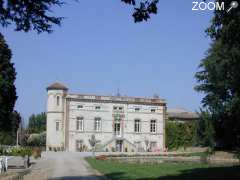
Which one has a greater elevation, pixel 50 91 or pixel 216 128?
pixel 50 91

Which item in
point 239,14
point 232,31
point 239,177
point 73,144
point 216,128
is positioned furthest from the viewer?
point 73,144

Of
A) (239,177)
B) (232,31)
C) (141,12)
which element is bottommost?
(239,177)

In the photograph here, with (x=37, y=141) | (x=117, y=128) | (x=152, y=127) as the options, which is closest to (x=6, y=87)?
(x=117, y=128)

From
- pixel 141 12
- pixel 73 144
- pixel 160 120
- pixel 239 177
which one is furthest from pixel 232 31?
pixel 160 120

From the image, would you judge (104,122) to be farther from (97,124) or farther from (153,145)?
(153,145)

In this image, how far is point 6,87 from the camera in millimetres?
43125

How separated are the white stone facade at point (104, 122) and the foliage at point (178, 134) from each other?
0.99 meters

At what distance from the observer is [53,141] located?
7550 cm

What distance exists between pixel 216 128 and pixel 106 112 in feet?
116

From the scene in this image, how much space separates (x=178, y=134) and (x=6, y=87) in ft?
137

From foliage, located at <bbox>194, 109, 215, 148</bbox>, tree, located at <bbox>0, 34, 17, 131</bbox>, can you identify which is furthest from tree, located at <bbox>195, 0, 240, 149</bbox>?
tree, located at <bbox>0, 34, 17, 131</bbox>

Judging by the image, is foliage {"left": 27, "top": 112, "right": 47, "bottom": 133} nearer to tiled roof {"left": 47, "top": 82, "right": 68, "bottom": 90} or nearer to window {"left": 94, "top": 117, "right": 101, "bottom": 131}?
tiled roof {"left": 47, "top": 82, "right": 68, "bottom": 90}

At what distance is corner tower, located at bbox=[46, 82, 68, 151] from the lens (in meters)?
75.5

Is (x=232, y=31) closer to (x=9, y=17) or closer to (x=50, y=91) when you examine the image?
(x=9, y=17)
